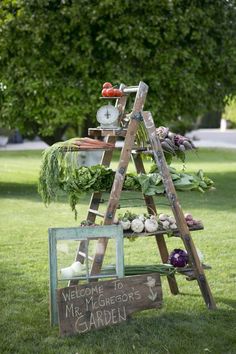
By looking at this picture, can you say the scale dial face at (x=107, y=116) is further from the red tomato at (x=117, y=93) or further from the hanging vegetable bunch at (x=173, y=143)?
the hanging vegetable bunch at (x=173, y=143)

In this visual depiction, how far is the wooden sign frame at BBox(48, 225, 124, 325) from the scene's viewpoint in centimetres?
475

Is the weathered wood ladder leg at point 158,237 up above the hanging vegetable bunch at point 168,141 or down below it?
below

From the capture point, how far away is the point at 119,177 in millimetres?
4953

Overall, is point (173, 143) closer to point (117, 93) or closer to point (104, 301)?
point (117, 93)

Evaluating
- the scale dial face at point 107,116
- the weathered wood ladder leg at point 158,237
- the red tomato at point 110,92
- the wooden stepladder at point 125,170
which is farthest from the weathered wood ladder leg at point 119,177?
the weathered wood ladder leg at point 158,237

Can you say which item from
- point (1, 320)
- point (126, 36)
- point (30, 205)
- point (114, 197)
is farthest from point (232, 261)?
point (126, 36)

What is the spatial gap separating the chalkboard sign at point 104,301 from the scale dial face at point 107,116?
49.1 inches

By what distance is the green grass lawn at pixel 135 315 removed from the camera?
4.41 metres

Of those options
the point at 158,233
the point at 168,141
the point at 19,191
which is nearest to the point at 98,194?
the point at 158,233

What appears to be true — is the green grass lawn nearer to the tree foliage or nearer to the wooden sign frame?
the wooden sign frame

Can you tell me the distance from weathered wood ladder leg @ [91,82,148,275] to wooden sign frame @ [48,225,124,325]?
0.09 meters

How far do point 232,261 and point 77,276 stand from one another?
2.63 m

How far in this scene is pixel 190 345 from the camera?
174 inches

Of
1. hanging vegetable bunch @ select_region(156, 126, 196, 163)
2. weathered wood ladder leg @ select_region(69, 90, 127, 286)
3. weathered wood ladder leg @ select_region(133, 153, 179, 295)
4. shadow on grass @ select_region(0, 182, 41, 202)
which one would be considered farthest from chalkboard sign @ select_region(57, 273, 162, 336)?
shadow on grass @ select_region(0, 182, 41, 202)
